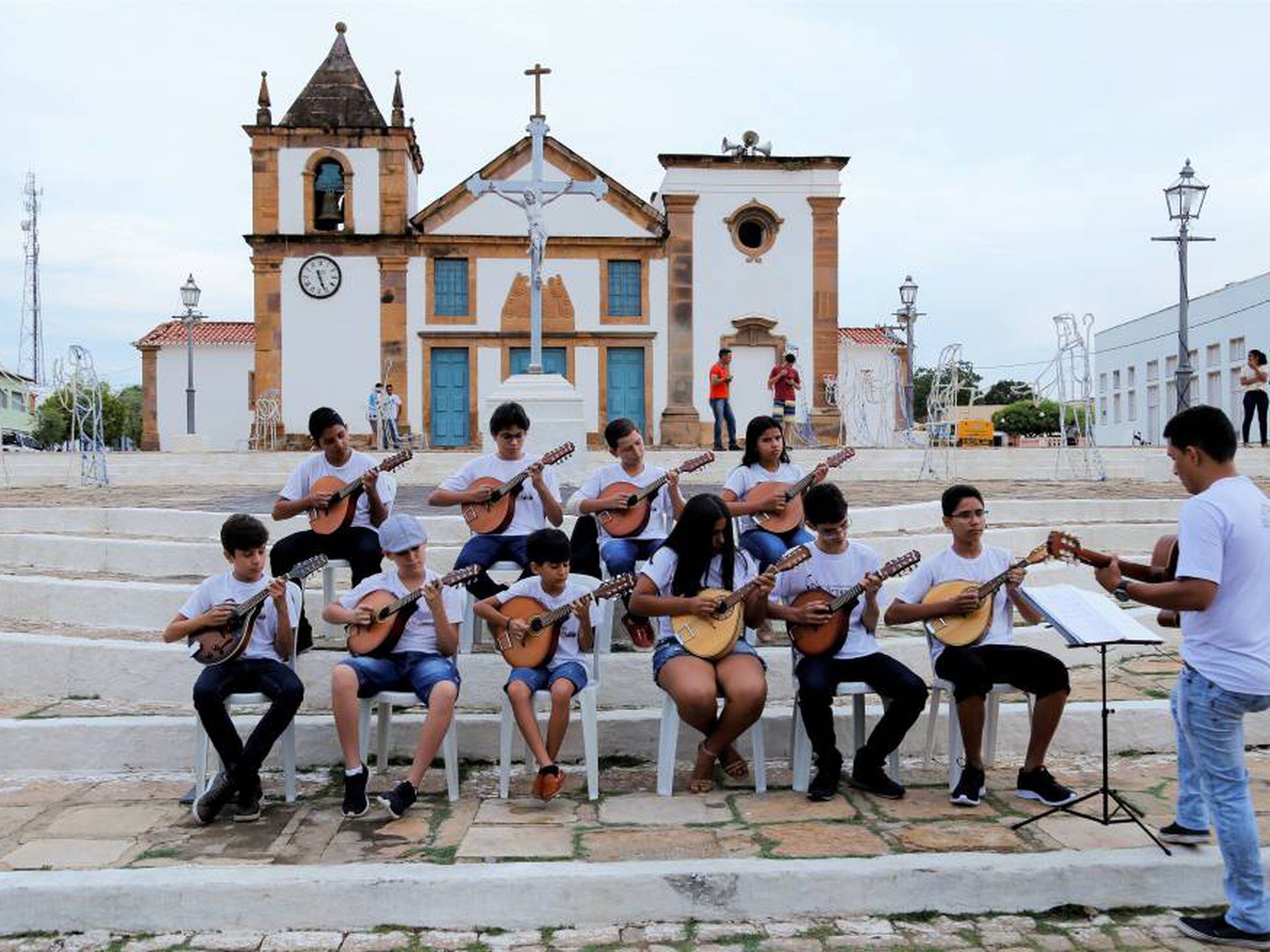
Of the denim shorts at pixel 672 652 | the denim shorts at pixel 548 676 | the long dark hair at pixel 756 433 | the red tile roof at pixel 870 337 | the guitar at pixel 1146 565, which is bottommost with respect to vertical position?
the denim shorts at pixel 548 676

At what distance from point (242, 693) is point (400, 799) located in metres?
0.81

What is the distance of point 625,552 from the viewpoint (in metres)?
6.28

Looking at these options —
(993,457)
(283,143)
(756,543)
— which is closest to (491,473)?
(756,543)

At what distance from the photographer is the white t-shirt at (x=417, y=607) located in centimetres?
509

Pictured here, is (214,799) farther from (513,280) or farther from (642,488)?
(513,280)

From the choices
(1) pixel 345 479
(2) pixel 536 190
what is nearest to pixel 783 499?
(1) pixel 345 479

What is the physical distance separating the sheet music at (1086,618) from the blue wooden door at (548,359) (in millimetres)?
21396

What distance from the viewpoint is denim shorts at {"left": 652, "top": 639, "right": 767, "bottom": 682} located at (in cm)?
512

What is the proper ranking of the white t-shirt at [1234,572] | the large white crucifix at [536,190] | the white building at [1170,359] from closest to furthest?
1. the white t-shirt at [1234,572]
2. the large white crucifix at [536,190]
3. the white building at [1170,359]

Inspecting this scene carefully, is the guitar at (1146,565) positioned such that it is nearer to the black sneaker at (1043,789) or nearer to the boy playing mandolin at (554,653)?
the black sneaker at (1043,789)

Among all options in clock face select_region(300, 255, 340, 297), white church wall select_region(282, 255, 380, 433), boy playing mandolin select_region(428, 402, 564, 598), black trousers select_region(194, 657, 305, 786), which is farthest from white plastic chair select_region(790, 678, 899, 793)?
clock face select_region(300, 255, 340, 297)

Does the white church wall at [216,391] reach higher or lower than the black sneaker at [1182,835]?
higher

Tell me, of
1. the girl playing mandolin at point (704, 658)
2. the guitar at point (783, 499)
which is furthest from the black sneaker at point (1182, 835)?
the guitar at point (783, 499)

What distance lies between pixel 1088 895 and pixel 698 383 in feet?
72.2
